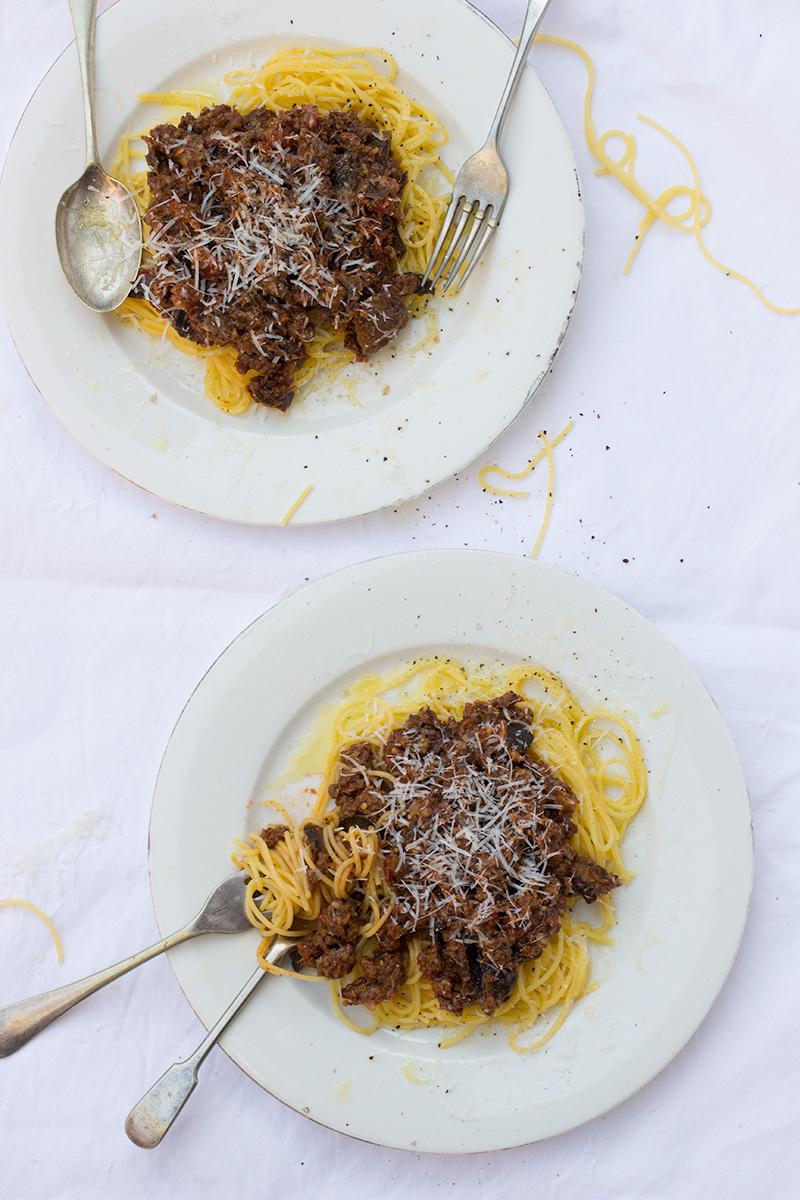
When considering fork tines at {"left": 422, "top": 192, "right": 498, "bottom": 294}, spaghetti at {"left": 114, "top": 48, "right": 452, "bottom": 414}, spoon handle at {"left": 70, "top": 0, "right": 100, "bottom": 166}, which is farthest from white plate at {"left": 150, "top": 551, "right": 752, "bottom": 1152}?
spoon handle at {"left": 70, "top": 0, "right": 100, "bottom": 166}

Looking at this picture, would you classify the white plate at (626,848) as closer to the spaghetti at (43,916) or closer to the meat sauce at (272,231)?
the spaghetti at (43,916)

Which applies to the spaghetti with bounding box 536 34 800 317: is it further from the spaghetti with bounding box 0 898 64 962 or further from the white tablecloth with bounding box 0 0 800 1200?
the spaghetti with bounding box 0 898 64 962

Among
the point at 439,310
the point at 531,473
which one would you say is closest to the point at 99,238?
the point at 439,310

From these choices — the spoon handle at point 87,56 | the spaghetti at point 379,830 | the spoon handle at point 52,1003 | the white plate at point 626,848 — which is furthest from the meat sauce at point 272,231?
the spoon handle at point 52,1003

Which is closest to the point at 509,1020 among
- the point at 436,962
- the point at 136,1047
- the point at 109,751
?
the point at 436,962

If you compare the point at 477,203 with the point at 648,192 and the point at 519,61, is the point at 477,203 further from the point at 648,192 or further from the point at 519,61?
the point at 648,192

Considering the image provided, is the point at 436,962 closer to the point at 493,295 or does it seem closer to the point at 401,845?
the point at 401,845

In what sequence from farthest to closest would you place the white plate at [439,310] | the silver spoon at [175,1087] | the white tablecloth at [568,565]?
the white tablecloth at [568,565]
the white plate at [439,310]
the silver spoon at [175,1087]
